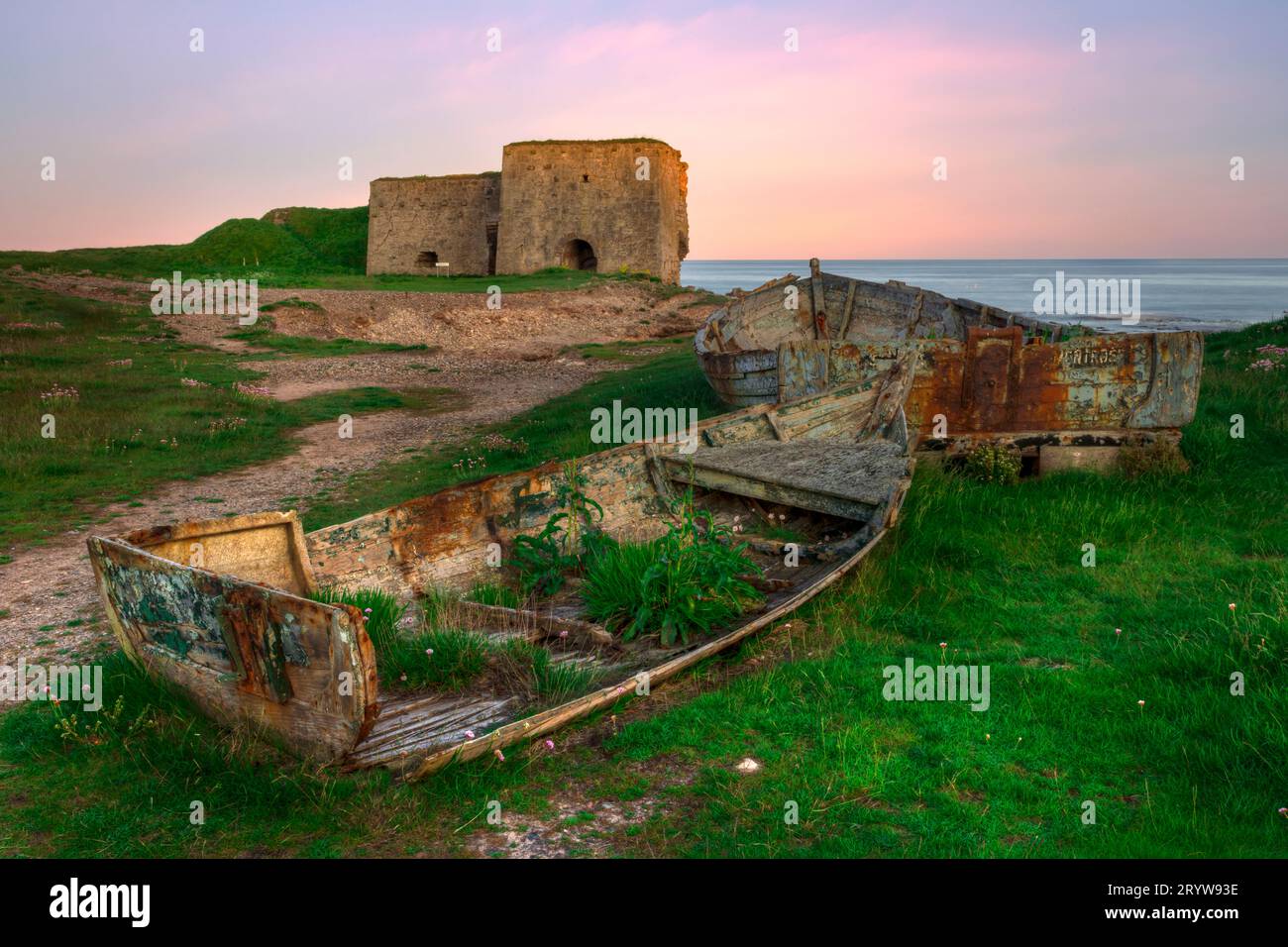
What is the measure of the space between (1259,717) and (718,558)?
3.03 meters

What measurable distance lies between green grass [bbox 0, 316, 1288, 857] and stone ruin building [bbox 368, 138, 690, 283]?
3005 centimetres

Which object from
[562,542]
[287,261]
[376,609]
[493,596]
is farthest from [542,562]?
[287,261]

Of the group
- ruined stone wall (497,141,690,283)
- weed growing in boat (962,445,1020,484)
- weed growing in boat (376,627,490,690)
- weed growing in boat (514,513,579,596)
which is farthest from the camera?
ruined stone wall (497,141,690,283)

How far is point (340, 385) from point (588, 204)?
19.7 metres

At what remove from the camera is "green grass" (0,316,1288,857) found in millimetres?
3990

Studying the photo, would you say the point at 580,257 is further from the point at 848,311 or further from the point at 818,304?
the point at 848,311

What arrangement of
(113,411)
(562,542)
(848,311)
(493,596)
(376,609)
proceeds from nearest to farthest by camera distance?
(376,609), (493,596), (562,542), (113,411), (848,311)

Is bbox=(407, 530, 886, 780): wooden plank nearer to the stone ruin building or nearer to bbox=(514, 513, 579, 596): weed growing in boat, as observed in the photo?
bbox=(514, 513, 579, 596): weed growing in boat

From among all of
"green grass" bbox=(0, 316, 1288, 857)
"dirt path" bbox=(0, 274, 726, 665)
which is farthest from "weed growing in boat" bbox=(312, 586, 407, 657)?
"dirt path" bbox=(0, 274, 726, 665)

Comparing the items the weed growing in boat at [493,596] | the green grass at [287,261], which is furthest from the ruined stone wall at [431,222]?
the weed growing in boat at [493,596]

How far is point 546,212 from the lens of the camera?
3559 centimetres
